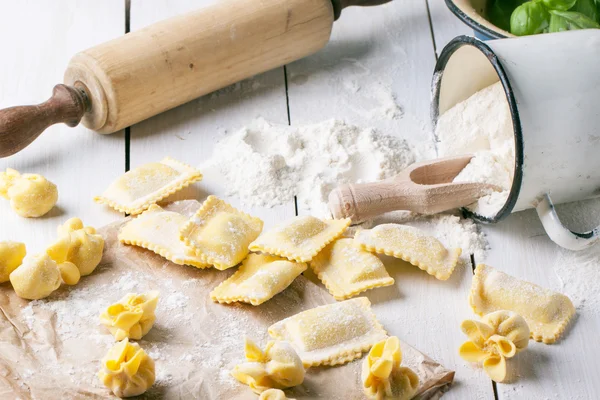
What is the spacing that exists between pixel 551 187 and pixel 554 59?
0.26 metres

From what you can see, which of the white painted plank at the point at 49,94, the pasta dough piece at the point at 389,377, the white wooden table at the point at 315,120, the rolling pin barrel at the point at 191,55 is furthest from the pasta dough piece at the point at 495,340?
the rolling pin barrel at the point at 191,55

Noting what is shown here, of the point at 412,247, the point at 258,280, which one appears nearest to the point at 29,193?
the point at 258,280

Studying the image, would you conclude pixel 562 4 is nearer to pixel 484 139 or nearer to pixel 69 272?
pixel 484 139

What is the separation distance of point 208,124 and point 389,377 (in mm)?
954

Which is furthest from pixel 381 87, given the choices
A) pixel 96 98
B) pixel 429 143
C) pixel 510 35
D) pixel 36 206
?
pixel 36 206

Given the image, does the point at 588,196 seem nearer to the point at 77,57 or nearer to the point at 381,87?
the point at 381,87

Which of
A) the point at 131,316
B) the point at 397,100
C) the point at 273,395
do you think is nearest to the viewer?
the point at 273,395

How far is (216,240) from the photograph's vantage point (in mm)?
1605

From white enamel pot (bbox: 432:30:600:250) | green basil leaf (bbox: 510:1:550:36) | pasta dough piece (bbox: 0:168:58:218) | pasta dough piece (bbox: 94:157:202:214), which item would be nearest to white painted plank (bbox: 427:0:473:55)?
green basil leaf (bbox: 510:1:550:36)

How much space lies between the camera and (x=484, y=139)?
1.82 meters

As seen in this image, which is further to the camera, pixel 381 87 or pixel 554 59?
pixel 381 87

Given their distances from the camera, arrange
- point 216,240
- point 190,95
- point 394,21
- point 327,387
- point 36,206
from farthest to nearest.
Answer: point 394,21, point 190,95, point 36,206, point 216,240, point 327,387

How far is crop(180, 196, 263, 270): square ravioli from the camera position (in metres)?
1.59

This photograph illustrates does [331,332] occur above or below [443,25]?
below
